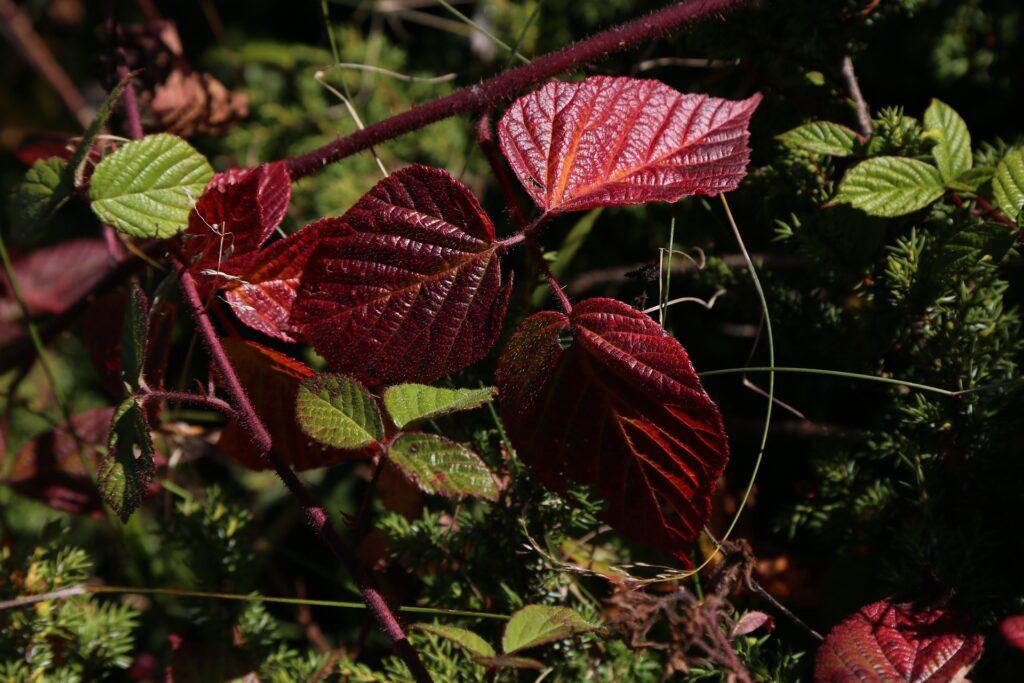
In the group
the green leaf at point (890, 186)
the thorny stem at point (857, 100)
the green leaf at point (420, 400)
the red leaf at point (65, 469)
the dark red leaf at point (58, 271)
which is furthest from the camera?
the dark red leaf at point (58, 271)

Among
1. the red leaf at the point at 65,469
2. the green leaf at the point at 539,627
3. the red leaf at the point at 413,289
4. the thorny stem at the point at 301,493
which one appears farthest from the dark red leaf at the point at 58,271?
the green leaf at the point at 539,627

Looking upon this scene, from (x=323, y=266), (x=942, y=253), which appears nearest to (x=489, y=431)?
(x=323, y=266)

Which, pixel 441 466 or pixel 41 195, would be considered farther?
pixel 41 195

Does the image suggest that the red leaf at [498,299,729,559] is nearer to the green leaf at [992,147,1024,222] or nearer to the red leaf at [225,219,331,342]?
the red leaf at [225,219,331,342]

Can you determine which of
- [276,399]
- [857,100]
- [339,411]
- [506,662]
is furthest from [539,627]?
[857,100]

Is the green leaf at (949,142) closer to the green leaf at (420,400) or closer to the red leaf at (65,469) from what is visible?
the green leaf at (420,400)

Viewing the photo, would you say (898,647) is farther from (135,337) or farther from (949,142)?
(135,337)
